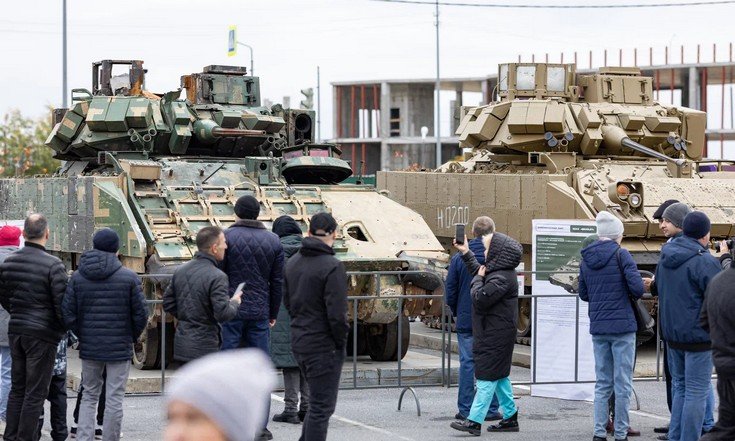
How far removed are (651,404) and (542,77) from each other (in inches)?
338

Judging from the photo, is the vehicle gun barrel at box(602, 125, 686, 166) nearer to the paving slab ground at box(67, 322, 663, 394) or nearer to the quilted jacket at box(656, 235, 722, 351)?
the paving slab ground at box(67, 322, 663, 394)

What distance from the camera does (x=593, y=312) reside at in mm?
10414

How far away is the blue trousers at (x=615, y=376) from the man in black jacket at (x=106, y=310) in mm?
3636

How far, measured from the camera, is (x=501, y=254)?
10.6m

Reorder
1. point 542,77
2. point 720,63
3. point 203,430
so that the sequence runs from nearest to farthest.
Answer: point 203,430 → point 542,77 → point 720,63

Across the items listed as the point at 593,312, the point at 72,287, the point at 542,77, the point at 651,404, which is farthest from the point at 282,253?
the point at 542,77

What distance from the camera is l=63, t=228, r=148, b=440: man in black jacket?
365 inches

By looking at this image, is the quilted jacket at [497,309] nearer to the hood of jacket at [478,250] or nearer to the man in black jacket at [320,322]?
the hood of jacket at [478,250]

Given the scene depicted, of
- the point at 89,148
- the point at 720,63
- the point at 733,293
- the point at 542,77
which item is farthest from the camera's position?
the point at 720,63

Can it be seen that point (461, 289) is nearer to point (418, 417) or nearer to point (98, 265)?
point (418, 417)

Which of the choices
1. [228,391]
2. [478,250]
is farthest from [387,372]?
[228,391]

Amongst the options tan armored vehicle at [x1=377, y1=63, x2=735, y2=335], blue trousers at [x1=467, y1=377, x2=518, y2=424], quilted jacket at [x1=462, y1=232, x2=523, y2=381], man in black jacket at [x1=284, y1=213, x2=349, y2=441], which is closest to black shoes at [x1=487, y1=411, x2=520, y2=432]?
blue trousers at [x1=467, y1=377, x2=518, y2=424]

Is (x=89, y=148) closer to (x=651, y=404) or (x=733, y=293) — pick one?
(x=651, y=404)

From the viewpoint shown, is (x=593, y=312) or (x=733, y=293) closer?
(x=733, y=293)
